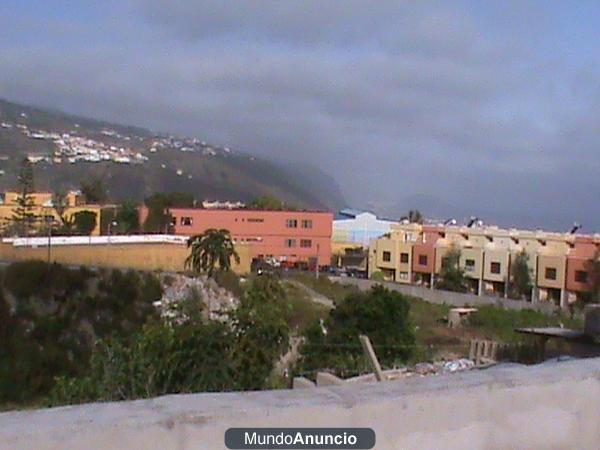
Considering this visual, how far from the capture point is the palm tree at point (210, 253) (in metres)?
38.7

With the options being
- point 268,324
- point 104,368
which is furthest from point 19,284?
point 104,368

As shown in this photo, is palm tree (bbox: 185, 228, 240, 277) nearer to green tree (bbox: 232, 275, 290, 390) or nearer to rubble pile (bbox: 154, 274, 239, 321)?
rubble pile (bbox: 154, 274, 239, 321)

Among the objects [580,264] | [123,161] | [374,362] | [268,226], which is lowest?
[580,264]

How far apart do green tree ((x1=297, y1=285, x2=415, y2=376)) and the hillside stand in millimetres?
68434

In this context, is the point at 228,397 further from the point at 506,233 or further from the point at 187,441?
the point at 506,233

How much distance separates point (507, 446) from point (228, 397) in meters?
1.14

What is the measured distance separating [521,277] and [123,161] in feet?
263

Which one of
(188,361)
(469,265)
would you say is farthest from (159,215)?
(188,361)

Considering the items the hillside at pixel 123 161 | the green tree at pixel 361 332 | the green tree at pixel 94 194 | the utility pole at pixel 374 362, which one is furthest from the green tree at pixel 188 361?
the hillside at pixel 123 161

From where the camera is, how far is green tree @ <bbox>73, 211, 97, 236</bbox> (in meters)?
55.1

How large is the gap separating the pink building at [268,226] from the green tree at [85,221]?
525 cm

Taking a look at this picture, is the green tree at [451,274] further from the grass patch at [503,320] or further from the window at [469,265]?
the grass patch at [503,320]

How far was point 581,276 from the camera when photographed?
45406 mm

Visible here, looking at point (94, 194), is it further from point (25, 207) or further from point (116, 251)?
point (116, 251)
